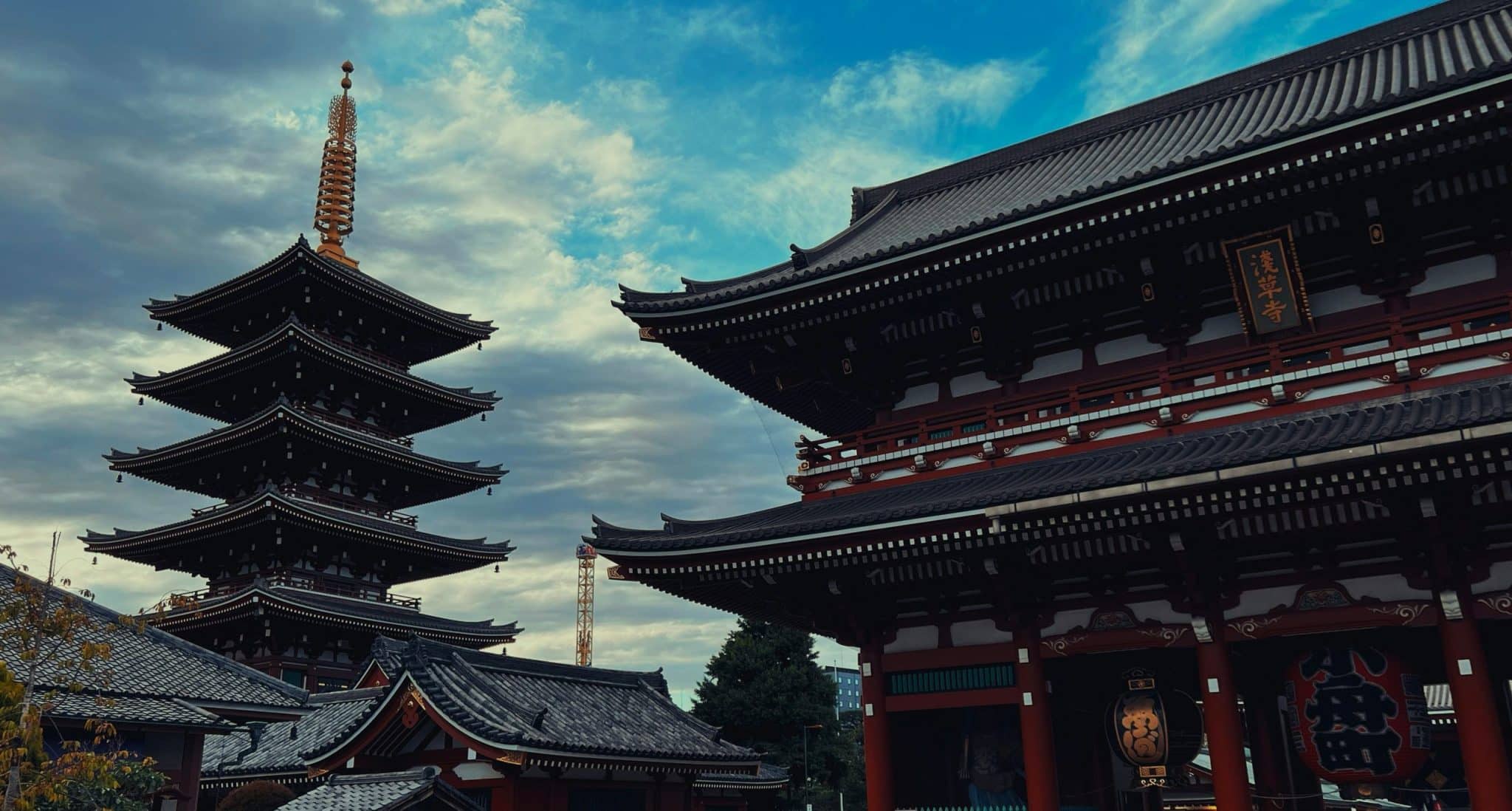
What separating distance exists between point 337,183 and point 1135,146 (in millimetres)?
38450

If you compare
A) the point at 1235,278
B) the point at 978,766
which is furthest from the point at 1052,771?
the point at 1235,278

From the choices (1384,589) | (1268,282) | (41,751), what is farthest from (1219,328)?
(41,751)

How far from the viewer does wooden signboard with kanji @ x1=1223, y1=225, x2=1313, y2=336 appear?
13.5 meters

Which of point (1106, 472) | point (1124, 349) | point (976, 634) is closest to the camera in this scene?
point (1106, 472)

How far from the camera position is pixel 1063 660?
49.6 feet

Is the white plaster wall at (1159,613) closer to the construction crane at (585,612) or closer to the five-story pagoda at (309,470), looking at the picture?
the five-story pagoda at (309,470)

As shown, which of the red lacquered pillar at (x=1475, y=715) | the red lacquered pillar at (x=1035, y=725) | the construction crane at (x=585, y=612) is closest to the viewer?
the red lacquered pillar at (x=1475, y=715)

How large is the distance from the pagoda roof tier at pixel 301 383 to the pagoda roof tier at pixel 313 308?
0.96 meters

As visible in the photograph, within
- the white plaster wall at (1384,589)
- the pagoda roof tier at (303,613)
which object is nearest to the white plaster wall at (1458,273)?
the white plaster wall at (1384,589)

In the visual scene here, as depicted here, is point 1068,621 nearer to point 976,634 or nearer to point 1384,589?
point 976,634

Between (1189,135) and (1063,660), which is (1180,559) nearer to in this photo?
(1063,660)

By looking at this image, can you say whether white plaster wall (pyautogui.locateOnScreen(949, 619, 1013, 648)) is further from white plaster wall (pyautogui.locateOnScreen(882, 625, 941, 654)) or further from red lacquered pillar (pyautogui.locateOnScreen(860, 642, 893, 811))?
red lacquered pillar (pyautogui.locateOnScreen(860, 642, 893, 811))

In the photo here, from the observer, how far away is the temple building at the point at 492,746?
Result: 18.7m

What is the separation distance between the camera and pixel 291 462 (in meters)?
40.2
